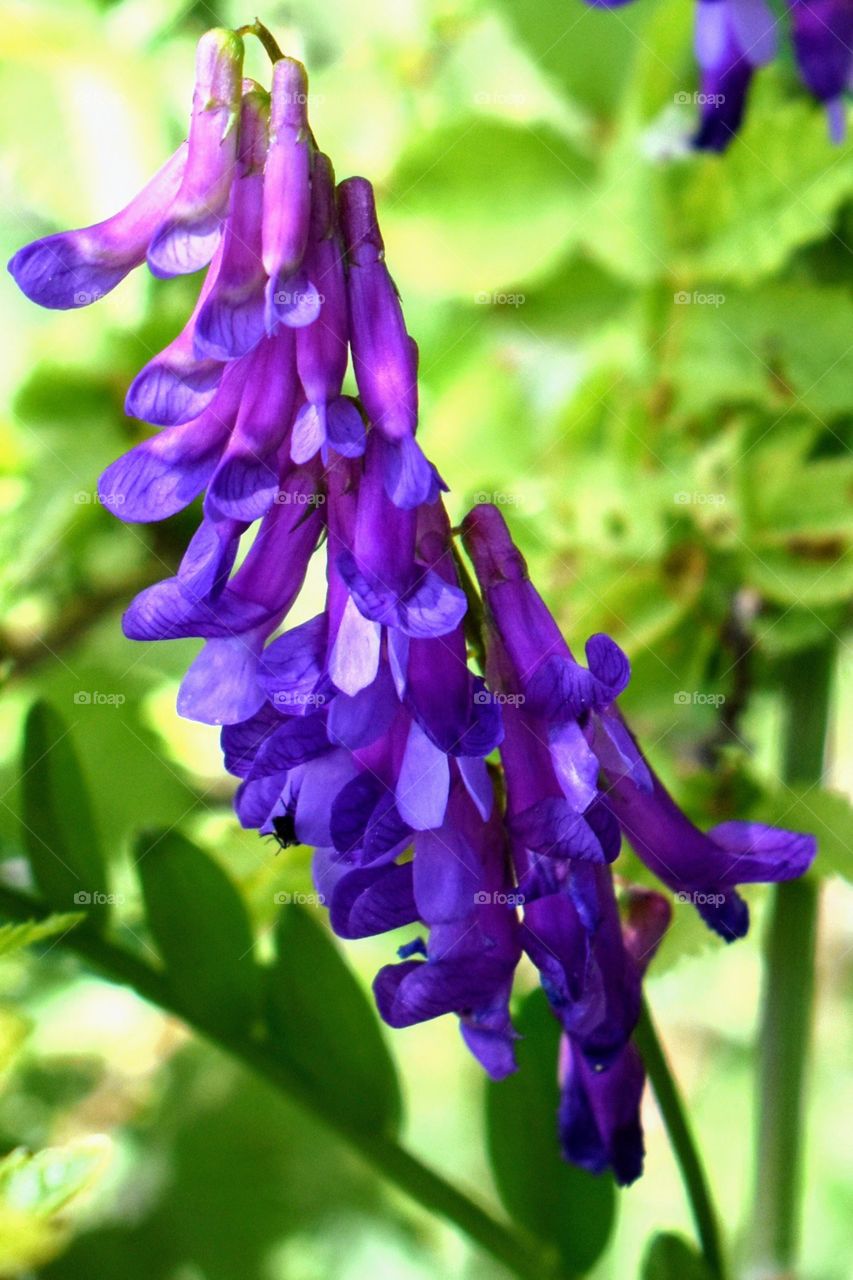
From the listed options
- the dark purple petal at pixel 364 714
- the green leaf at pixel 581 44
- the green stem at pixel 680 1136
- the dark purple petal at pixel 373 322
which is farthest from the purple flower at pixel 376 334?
the green leaf at pixel 581 44

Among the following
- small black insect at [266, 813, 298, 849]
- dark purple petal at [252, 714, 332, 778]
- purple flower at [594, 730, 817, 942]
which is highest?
dark purple petal at [252, 714, 332, 778]

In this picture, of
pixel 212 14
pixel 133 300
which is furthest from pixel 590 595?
pixel 212 14

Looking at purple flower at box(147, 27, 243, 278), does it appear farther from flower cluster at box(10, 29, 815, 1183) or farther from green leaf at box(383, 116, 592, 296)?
green leaf at box(383, 116, 592, 296)

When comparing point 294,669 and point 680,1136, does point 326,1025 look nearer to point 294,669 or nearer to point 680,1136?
point 680,1136

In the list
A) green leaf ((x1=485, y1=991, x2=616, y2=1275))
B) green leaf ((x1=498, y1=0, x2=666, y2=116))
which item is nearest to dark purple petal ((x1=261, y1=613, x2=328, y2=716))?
green leaf ((x1=485, y1=991, x2=616, y2=1275))

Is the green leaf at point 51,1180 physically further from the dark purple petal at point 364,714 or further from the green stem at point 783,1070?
the green stem at point 783,1070
